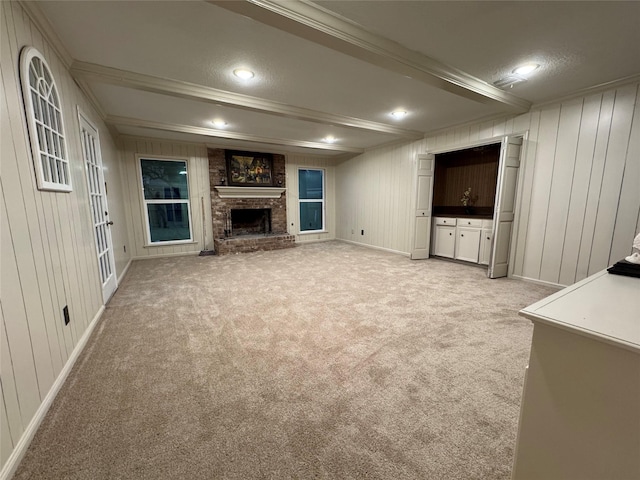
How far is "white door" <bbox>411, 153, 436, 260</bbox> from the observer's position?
192 inches

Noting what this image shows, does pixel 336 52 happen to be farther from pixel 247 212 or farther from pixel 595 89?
pixel 247 212

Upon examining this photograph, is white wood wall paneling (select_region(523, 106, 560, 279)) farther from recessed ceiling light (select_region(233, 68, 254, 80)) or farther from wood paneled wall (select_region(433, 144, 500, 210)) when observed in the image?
recessed ceiling light (select_region(233, 68, 254, 80))

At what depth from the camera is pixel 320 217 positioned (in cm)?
747

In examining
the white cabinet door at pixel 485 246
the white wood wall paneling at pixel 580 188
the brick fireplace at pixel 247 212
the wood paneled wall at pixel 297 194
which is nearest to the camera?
the white wood wall paneling at pixel 580 188

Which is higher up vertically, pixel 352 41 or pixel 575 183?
pixel 352 41

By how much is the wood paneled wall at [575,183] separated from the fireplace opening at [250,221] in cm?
435

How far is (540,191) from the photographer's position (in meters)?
3.50

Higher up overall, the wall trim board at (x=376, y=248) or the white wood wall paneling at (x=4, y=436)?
the white wood wall paneling at (x=4, y=436)

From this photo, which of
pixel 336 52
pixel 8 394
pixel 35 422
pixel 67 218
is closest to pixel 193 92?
pixel 336 52

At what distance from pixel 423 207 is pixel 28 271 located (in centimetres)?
510

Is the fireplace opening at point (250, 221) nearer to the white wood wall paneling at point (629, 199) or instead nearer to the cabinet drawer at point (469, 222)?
the cabinet drawer at point (469, 222)

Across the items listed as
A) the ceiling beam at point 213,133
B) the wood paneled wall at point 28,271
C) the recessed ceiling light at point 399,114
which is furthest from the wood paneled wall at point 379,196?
the wood paneled wall at point 28,271

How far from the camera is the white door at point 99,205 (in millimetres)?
2836

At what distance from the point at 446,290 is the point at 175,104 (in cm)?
423
